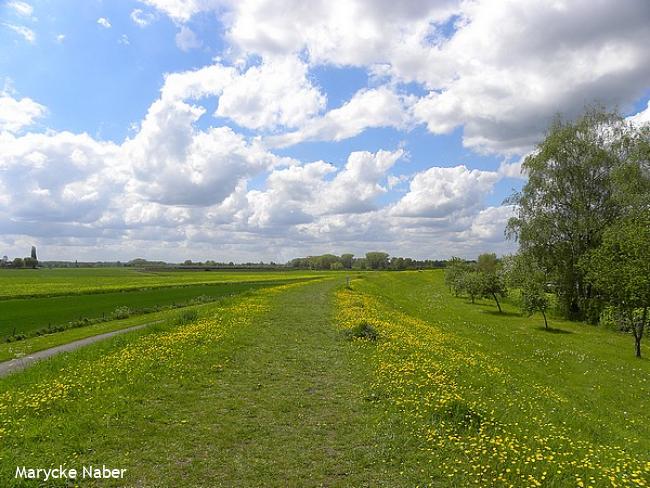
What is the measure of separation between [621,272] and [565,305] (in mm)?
19415

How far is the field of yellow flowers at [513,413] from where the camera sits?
8461 millimetres

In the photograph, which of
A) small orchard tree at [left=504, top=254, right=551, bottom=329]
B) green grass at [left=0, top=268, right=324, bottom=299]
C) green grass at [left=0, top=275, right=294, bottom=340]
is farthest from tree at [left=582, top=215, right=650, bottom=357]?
green grass at [left=0, top=268, right=324, bottom=299]

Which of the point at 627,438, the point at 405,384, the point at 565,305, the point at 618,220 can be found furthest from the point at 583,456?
the point at 565,305

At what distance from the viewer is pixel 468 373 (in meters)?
16.2

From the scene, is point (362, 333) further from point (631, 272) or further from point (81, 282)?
point (81, 282)

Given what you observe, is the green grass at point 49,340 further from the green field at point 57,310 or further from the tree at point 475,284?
the tree at point 475,284

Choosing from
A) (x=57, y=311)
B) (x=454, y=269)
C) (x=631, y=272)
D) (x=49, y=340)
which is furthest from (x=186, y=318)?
(x=454, y=269)

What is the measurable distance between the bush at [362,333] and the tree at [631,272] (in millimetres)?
19917

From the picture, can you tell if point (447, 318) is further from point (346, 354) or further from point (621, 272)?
point (346, 354)

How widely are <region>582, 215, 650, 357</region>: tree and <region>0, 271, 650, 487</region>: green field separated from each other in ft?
34.5

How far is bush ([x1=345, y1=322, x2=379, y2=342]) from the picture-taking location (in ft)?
73.0

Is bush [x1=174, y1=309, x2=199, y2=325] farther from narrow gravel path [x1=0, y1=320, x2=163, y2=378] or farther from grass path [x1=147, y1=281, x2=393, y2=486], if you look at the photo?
grass path [x1=147, y1=281, x2=393, y2=486]

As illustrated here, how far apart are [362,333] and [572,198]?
37.0 meters

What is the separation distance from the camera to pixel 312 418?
37.0ft
